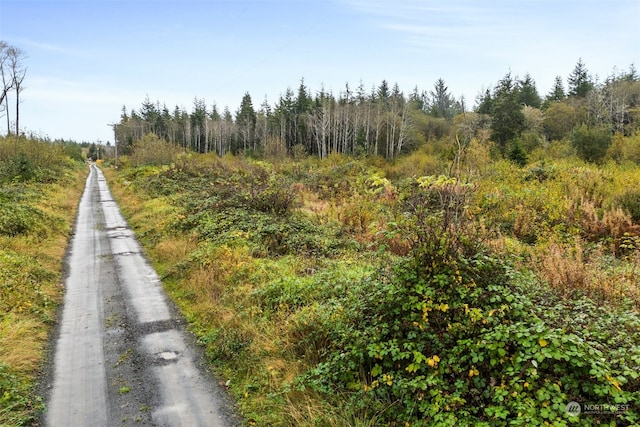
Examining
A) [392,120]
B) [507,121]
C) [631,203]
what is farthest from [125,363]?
[392,120]

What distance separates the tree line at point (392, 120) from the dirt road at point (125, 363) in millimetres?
20319

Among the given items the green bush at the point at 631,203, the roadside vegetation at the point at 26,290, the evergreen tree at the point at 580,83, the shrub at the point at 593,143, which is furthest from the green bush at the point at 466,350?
the evergreen tree at the point at 580,83

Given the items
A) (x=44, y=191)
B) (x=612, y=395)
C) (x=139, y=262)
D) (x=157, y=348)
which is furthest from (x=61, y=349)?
(x=44, y=191)

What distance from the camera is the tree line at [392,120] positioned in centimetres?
3906

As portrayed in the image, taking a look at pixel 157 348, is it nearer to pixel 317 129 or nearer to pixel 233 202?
pixel 233 202

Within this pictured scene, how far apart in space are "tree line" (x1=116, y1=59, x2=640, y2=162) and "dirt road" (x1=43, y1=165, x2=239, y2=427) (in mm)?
20319

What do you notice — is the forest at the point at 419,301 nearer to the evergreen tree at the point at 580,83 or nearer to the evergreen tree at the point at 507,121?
the evergreen tree at the point at 507,121

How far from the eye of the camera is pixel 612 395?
3.57 meters

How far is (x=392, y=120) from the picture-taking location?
168 feet

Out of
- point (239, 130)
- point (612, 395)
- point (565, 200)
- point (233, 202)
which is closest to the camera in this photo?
point (612, 395)

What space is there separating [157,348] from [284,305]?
2.58 meters

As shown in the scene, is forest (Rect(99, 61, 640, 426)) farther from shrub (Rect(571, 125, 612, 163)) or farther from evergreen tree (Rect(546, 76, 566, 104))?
evergreen tree (Rect(546, 76, 566, 104))

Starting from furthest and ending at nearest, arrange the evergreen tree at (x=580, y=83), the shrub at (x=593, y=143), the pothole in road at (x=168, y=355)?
the evergreen tree at (x=580, y=83) → the shrub at (x=593, y=143) → the pothole in road at (x=168, y=355)

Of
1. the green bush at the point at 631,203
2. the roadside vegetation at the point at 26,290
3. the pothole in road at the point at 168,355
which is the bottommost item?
the pothole in road at the point at 168,355
